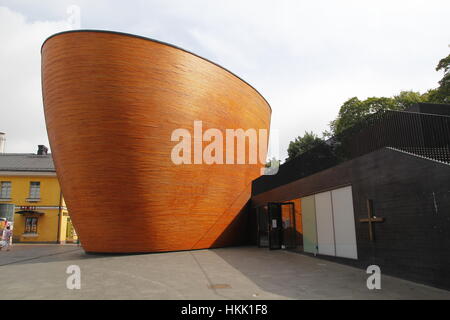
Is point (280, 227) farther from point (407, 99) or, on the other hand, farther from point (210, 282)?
point (407, 99)

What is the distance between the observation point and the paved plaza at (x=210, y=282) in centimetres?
585

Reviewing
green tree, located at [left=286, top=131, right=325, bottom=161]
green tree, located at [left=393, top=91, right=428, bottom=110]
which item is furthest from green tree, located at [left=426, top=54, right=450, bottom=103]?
green tree, located at [left=286, top=131, right=325, bottom=161]

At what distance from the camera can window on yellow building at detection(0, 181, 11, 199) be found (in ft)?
86.0

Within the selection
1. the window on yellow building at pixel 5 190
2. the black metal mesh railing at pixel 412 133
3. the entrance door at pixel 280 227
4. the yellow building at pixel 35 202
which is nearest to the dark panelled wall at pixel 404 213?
the black metal mesh railing at pixel 412 133

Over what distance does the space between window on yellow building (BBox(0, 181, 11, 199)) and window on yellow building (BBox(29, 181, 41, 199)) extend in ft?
5.60

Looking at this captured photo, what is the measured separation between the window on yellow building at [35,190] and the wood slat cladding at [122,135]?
14.4 m

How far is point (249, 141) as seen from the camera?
18328mm

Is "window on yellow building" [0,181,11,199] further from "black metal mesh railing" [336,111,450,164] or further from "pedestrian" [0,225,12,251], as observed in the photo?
"black metal mesh railing" [336,111,450,164]

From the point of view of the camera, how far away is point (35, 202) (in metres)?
26.0

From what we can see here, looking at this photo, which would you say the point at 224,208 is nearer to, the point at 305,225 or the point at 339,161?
the point at 305,225

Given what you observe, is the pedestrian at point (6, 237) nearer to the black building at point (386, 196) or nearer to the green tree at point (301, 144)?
the black building at point (386, 196)

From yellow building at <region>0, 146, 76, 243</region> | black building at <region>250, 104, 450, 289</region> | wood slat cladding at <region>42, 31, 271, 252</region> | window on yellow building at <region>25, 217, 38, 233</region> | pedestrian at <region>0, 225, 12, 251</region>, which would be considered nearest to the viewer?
black building at <region>250, 104, 450, 289</region>

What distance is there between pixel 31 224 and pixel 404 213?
→ 27.1 metres

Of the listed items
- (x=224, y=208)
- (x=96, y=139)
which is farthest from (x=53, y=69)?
(x=224, y=208)
